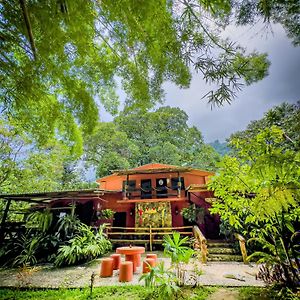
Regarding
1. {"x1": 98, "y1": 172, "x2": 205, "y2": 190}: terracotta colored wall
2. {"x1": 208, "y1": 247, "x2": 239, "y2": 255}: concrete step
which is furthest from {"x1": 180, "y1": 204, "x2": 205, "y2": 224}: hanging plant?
{"x1": 208, "y1": 247, "x2": 239, "y2": 255}: concrete step

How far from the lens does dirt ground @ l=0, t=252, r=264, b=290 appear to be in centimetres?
523

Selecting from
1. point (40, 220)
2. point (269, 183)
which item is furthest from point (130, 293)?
point (40, 220)

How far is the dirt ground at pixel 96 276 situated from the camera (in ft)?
17.2

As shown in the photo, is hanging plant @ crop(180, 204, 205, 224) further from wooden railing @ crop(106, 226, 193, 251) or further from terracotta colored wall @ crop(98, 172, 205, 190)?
terracotta colored wall @ crop(98, 172, 205, 190)

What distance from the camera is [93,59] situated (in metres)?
3.99

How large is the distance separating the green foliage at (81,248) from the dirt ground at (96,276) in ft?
1.13

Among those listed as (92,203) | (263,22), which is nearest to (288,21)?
(263,22)

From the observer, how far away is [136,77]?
3.74 metres

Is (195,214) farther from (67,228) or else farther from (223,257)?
(67,228)

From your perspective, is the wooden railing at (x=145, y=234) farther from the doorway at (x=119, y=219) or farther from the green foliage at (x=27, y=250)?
the green foliage at (x=27, y=250)

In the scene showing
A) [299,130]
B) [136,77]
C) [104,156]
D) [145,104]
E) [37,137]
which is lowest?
[299,130]

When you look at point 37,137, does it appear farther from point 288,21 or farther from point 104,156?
point 104,156

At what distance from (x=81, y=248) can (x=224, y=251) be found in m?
5.88

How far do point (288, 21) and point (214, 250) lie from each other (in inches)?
329
